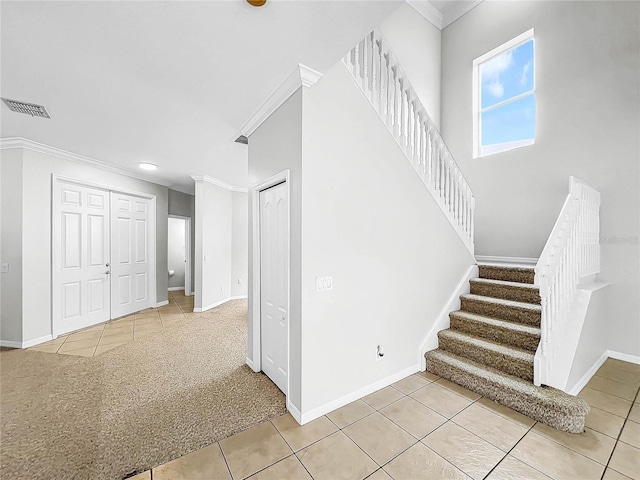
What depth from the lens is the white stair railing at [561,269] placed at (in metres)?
2.31

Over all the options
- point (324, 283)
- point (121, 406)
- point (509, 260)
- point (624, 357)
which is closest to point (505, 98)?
point (509, 260)

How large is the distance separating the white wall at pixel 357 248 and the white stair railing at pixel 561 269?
105 cm

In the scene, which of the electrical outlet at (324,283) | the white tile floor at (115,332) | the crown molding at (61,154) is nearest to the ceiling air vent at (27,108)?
the crown molding at (61,154)

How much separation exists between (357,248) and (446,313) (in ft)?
5.33

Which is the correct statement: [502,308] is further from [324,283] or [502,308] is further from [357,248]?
[324,283]

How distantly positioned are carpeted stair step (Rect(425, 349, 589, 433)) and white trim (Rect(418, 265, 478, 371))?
0.08 m

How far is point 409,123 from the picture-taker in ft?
9.95

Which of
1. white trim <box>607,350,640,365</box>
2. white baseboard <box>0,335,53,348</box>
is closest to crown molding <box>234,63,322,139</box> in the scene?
white baseboard <box>0,335,53,348</box>

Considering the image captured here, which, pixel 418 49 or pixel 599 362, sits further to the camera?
pixel 418 49

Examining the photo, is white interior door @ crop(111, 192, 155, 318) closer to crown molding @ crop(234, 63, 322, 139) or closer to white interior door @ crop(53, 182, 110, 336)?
white interior door @ crop(53, 182, 110, 336)

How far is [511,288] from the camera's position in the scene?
10.6ft

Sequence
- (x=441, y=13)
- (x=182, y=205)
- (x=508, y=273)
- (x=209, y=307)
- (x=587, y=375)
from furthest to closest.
A: (x=182, y=205)
(x=209, y=307)
(x=441, y=13)
(x=508, y=273)
(x=587, y=375)

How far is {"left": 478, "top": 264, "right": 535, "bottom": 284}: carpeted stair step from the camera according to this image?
3.31 metres

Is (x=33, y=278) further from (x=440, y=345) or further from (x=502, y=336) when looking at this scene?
(x=502, y=336)
